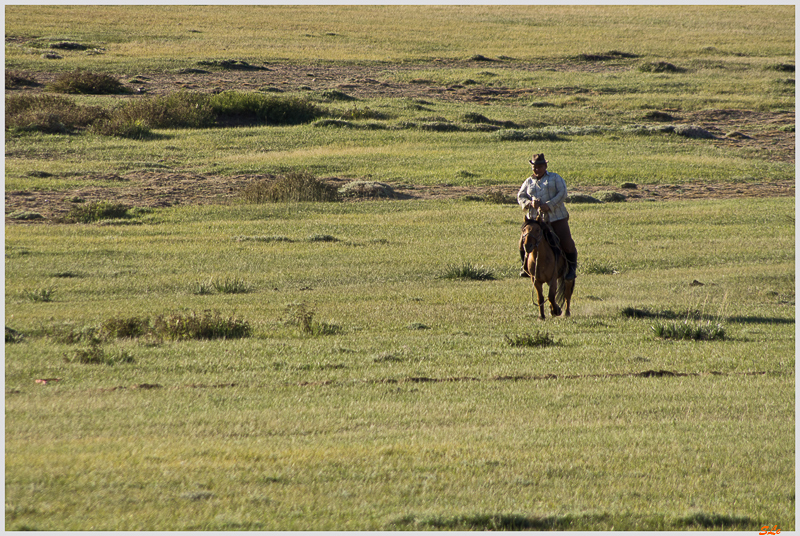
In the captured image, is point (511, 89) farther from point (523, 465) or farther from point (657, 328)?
point (523, 465)

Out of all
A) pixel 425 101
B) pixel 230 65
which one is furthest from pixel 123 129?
pixel 230 65

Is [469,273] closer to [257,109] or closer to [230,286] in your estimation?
[230,286]

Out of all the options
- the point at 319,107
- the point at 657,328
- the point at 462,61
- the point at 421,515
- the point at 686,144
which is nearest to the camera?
the point at 421,515

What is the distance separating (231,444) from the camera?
23.3 feet

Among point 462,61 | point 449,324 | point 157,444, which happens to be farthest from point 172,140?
point 462,61

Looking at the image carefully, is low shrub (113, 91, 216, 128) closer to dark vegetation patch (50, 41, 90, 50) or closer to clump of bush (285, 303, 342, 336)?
dark vegetation patch (50, 41, 90, 50)

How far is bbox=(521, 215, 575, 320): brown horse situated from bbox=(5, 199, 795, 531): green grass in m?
0.44

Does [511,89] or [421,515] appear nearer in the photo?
[421,515]

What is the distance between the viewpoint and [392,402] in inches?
340

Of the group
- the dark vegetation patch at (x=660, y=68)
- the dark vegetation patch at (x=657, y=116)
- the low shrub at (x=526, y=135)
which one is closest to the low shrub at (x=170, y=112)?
the low shrub at (x=526, y=135)

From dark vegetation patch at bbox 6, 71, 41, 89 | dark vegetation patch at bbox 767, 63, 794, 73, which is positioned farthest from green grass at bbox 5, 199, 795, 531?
dark vegetation patch at bbox 767, 63, 794, 73

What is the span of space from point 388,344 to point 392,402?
2877mm

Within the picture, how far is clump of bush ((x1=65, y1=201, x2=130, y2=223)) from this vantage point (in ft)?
79.9

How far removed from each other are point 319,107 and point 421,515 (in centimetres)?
4301
